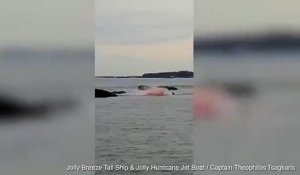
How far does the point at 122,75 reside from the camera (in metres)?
2.41

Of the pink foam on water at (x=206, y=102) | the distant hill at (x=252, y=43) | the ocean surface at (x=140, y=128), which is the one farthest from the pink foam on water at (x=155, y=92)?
the distant hill at (x=252, y=43)

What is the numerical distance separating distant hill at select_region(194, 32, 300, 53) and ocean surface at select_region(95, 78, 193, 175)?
0.27 metres

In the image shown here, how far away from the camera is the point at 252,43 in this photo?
94.1 inches

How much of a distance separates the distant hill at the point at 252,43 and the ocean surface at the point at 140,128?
10.6 inches

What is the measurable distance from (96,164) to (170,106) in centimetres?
44

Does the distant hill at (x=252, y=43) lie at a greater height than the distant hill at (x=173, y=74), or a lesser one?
greater

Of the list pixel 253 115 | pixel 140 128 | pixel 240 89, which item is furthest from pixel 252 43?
pixel 140 128

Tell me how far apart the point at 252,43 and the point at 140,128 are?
646 mm

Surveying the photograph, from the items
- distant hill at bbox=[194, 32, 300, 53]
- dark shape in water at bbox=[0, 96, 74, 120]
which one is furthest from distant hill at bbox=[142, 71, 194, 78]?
dark shape in water at bbox=[0, 96, 74, 120]

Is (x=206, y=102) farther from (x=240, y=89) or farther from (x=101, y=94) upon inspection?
(x=101, y=94)

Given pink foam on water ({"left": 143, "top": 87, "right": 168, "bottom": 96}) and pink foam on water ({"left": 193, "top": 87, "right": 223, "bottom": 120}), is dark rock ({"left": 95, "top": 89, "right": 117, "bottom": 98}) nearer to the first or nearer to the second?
pink foam on water ({"left": 143, "top": 87, "right": 168, "bottom": 96})

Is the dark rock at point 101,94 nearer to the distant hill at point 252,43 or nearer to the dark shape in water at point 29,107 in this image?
the dark shape in water at point 29,107

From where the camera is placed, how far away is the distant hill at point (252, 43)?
7.84 feet

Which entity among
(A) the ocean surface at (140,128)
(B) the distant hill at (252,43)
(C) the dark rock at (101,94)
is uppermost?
(B) the distant hill at (252,43)
